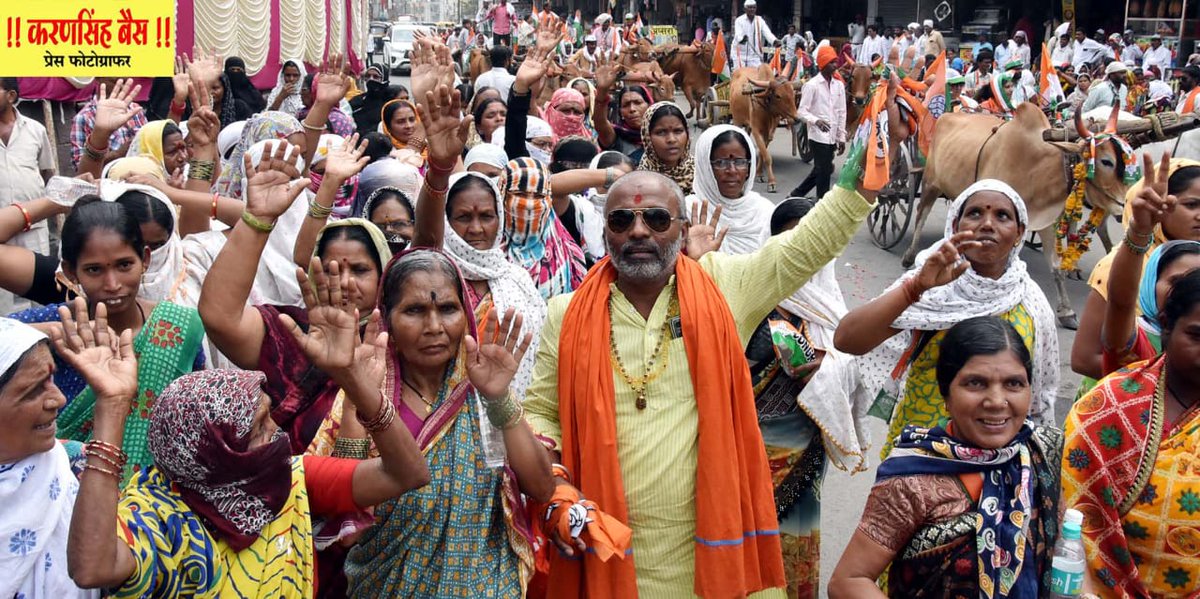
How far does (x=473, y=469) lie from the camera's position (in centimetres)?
264

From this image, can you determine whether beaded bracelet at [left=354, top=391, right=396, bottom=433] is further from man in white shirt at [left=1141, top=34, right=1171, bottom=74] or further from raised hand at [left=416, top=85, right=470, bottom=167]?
man in white shirt at [left=1141, top=34, right=1171, bottom=74]

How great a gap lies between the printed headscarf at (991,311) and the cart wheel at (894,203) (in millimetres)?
7737

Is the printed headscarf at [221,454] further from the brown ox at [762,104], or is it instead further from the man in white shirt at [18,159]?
the brown ox at [762,104]

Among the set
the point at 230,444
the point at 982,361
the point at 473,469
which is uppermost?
the point at 982,361

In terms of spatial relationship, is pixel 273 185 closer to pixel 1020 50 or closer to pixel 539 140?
pixel 539 140

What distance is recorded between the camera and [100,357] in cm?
227

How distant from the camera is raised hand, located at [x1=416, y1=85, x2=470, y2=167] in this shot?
357 centimetres

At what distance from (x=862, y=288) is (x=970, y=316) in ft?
21.3

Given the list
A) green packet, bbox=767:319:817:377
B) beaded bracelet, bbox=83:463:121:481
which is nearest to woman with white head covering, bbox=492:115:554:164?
green packet, bbox=767:319:817:377

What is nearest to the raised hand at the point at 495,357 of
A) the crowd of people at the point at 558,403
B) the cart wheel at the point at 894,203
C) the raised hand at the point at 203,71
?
the crowd of people at the point at 558,403

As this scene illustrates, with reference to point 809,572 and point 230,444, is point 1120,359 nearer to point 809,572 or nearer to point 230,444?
point 809,572

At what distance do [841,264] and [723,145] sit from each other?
21.0 feet

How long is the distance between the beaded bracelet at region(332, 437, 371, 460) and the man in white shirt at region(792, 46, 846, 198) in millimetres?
10351

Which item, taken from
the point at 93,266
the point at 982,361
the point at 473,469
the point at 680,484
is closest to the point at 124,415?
the point at 473,469
